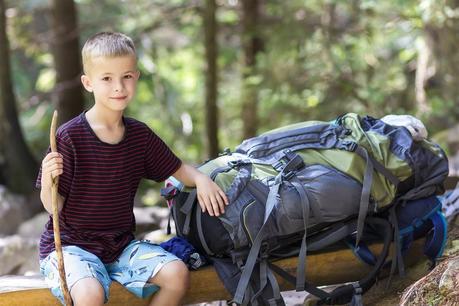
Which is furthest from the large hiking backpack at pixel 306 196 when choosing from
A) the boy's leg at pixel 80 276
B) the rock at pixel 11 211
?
the rock at pixel 11 211

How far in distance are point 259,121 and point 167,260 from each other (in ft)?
24.5

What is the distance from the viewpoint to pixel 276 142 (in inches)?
156

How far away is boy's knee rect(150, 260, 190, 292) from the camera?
131 inches

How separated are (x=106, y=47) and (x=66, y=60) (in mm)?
6733

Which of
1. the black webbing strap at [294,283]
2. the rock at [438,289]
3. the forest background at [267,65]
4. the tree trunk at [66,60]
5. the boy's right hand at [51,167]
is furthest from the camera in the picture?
the tree trunk at [66,60]

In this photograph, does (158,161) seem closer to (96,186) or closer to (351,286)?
(96,186)

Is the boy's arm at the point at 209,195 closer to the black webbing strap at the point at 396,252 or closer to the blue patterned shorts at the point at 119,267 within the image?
the blue patterned shorts at the point at 119,267

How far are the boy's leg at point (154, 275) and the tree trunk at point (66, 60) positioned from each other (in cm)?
642

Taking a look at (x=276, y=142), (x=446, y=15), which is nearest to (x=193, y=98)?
(x=446, y=15)

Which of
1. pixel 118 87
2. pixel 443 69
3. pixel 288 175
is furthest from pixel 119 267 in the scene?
pixel 443 69

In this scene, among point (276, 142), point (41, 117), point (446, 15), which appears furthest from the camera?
point (41, 117)

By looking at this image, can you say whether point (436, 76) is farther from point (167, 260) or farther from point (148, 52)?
point (167, 260)

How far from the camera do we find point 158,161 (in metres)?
3.63

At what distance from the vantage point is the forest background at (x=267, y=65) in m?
9.33
